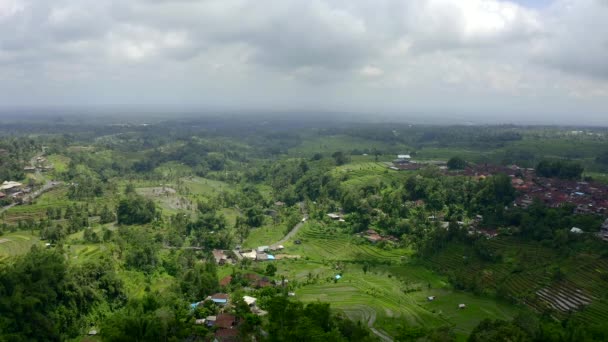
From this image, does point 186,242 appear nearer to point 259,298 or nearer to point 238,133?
point 259,298

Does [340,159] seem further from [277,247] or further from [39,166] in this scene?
[39,166]

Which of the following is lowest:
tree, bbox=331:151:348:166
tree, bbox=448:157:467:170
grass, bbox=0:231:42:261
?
grass, bbox=0:231:42:261

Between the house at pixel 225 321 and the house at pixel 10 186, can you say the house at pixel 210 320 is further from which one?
the house at pixel 10 186

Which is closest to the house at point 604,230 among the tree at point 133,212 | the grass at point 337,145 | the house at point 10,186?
the tree at point 133,212

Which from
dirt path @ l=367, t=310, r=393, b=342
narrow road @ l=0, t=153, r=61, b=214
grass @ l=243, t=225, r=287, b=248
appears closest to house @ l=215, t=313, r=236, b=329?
dirt path @ l=367, t=310, r=393, b=342

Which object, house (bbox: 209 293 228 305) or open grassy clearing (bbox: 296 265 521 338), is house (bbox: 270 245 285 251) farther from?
house (bbox: 209 293 228 305)

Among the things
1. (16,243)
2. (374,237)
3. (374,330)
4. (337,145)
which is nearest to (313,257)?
(374,237)
